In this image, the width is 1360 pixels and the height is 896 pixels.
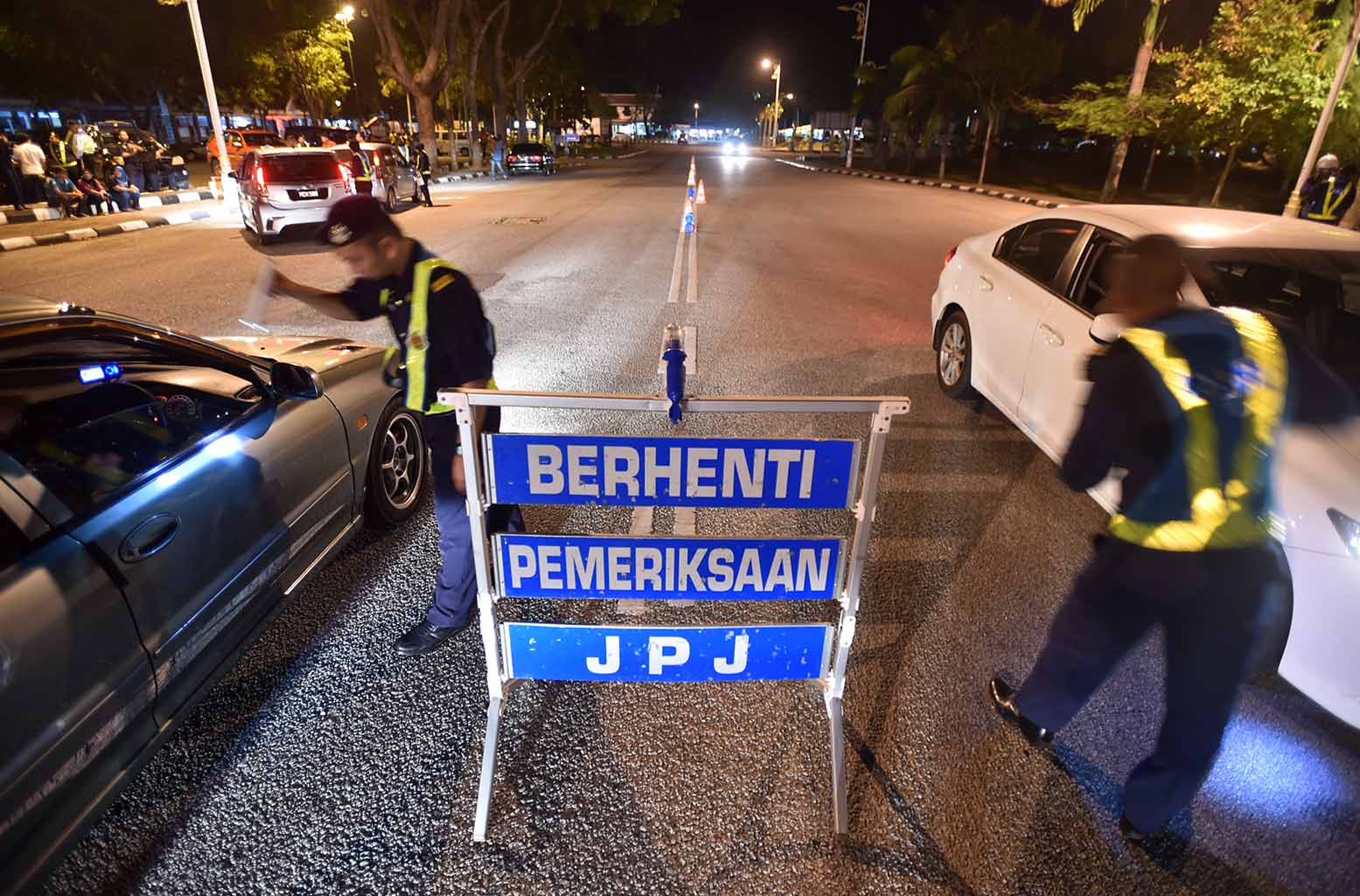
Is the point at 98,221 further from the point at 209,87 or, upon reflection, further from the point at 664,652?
the point at 664,652

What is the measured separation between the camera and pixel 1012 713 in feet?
9.11

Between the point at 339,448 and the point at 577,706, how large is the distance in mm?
1574

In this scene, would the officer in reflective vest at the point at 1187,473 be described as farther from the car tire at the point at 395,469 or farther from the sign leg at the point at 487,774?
the car tire at the point at 395,469

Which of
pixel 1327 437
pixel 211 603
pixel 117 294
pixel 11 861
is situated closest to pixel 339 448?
pixel 211 603

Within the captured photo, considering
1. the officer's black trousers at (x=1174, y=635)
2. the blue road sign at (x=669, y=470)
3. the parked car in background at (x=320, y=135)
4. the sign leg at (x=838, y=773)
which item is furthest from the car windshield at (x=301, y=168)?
the parked car in background at (x=320, y=135)

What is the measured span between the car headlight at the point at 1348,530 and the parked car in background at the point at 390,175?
660 inches

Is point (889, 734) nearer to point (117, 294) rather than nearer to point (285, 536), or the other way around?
point (285, 536)

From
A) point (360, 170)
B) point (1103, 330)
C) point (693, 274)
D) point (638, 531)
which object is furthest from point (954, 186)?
point (638, 531)

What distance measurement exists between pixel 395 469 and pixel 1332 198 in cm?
2204

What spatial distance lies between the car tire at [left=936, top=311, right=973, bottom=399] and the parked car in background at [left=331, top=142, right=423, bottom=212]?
13774 mm

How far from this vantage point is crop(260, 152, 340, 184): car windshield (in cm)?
1362

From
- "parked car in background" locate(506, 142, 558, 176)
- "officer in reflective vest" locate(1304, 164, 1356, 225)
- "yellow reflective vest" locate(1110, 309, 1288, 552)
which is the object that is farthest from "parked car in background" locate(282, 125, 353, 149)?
"yellow reflective vest" locate(1110, 309, 1288, 552)

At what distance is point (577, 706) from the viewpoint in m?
2.84

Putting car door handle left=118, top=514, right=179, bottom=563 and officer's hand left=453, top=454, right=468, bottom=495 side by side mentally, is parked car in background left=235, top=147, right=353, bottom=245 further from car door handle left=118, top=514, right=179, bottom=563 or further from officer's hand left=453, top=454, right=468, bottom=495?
car door handle left=118, top=514, right=179, bottom=563
